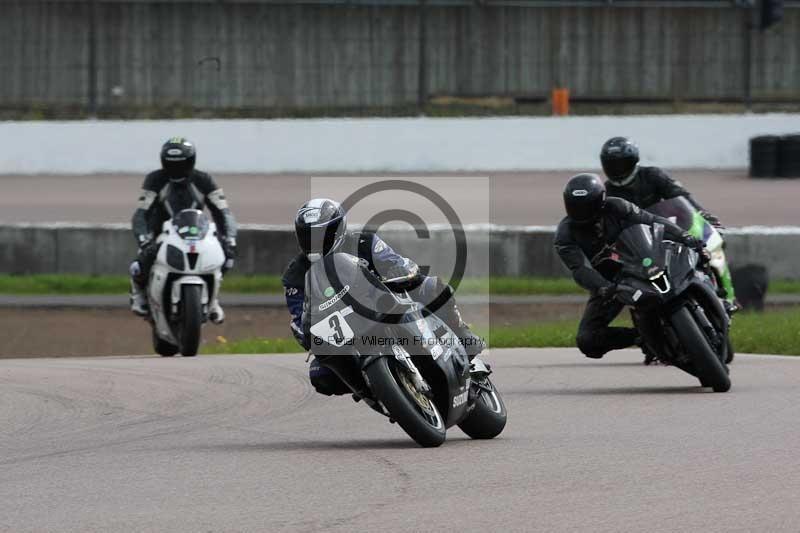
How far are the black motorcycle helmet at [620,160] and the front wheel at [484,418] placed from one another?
384cm

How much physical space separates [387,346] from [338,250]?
0.51 meters

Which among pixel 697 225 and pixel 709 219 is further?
pixel 709 219

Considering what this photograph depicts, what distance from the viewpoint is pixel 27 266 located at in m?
21.1

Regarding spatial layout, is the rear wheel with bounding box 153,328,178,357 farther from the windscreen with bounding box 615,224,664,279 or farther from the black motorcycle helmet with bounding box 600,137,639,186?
the windscreen with bounding box 615,224,664,279

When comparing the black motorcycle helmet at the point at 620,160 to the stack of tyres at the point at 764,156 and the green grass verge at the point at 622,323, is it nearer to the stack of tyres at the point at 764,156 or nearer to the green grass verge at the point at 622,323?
the green grass verge at the point at 622,323

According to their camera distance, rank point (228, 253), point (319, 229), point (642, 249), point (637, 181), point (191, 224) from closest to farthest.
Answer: point (319, 229), point (642, 249), point (637, 181), point (191, 224), point (228, 253)

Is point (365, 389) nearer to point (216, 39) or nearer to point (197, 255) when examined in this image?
point (197, 255)

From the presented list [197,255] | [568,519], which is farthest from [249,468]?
[197,255]

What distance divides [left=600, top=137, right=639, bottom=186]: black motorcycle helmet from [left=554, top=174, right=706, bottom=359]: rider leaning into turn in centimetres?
115

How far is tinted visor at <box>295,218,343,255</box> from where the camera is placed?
25.5ft

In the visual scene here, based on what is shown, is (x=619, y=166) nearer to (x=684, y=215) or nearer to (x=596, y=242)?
(x=684, y=215)

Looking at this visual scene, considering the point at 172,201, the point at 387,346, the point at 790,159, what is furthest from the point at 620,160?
the point at 790,159

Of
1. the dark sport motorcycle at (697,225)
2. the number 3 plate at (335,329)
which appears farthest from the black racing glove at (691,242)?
the number 3 plate at (335,329)

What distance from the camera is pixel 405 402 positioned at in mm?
7578
